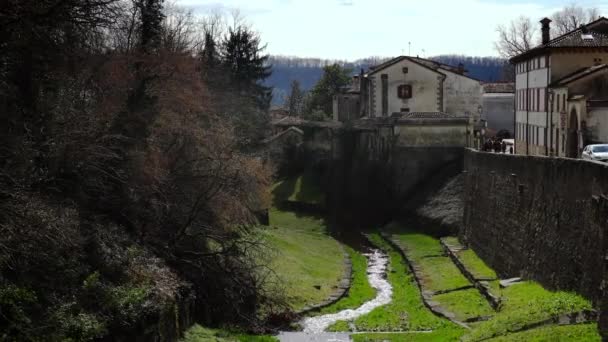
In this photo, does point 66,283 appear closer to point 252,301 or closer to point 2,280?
point 2,280

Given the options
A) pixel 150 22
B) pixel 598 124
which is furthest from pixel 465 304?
pixel 150 22

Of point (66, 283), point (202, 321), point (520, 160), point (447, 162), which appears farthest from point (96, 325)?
point (447, 162)

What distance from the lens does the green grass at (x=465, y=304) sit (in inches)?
1055

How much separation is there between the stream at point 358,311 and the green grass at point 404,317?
39 cm

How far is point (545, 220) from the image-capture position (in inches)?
1016

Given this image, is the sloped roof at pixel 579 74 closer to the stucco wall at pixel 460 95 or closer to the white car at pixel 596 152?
the white car at pixel 596 152

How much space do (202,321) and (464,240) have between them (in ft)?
67.2

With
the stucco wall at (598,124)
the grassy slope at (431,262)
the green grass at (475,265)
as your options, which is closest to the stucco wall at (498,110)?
the grassy slope at (431,262)

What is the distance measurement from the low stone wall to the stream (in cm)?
452

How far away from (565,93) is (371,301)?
16230mm

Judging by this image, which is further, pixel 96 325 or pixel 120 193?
pixel 120 193

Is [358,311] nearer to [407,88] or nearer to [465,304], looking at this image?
[465,304]

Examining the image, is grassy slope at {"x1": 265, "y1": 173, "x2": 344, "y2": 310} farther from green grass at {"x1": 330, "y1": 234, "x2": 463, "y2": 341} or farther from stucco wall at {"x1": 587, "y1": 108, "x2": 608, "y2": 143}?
stucco wall at {"x1": 587, "y1": 108, "x2": 608, "y2": 143}

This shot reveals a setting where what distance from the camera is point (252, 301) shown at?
27.9 meters
